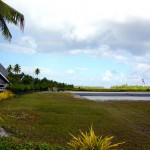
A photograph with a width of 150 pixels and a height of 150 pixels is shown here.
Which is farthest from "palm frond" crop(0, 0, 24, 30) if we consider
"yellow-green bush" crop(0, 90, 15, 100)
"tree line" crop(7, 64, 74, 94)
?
"tree line" crop(7, 64, 74, 94)

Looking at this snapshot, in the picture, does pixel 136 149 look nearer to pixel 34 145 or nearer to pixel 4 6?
pixel 34 145

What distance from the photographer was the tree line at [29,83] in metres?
60.2

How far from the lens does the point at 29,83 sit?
266ft

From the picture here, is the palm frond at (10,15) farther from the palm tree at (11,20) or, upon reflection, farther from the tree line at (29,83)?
the tree line at (29,83)

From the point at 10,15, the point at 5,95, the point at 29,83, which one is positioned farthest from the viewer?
the point at 29,83

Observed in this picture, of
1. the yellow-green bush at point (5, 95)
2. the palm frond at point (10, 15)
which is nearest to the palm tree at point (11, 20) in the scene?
the palm frond at point (10, 15)

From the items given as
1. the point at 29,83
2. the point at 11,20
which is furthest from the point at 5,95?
the point at 29,83

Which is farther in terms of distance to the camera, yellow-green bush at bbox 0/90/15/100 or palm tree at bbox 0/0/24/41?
yellow-green bush at bbox 0/90/15/100

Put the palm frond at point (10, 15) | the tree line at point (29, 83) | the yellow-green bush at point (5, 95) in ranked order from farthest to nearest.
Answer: the tree line at point (29, 83)
the yellow-green bush at point (5, 95)
the palm frond at point (10, 15)

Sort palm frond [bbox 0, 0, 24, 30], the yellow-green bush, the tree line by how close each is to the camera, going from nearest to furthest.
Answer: palm frond [bbox 0, 0, 24, 30], the yellow-green bush, the tree line

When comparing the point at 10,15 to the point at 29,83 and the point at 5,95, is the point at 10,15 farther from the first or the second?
the point at 29,83

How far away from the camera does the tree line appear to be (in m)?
60.2

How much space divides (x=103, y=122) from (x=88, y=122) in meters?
0.86

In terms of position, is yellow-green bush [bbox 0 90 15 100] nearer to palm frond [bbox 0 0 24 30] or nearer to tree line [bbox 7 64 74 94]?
tree line [bbox 7 64 74 94]
